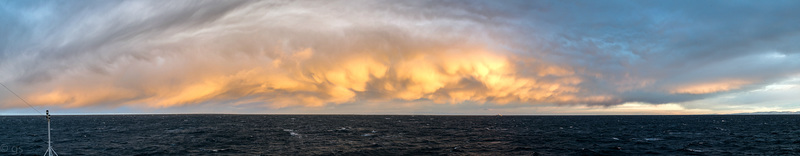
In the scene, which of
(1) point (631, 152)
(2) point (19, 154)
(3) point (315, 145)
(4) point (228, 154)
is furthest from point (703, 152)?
(2) point (19, 154)

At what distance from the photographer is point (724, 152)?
6356 cm

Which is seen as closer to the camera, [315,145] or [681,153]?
[681,153]

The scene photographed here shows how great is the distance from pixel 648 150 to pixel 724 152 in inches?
421

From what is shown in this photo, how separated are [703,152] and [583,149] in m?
17.1

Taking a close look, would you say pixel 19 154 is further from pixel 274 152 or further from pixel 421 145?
pixel 421 145

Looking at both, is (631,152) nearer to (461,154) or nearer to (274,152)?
(461,154)

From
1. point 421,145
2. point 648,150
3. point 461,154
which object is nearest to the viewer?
point 461,154

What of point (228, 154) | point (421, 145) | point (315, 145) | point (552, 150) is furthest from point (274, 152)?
point (552, 150)

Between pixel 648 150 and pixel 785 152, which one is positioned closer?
pixel 785 152

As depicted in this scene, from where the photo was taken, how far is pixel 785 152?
61656mm

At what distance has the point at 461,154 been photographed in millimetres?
60469

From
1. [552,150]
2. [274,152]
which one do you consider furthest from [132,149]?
[552,150]

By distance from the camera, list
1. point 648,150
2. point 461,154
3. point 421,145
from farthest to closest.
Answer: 1. point 421,145
2. point 648,150
3. point 461,154

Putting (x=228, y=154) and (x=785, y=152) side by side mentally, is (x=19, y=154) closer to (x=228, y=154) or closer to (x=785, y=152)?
(x=228, y=154)
